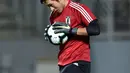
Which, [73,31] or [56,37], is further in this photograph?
[56,37]

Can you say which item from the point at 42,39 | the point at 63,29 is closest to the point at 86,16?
the point at 63,29

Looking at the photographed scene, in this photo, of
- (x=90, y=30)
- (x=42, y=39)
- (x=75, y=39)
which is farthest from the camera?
(x=42, y=39)

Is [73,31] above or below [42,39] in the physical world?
above

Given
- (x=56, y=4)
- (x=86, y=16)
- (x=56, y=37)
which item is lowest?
(x=56, y=37)

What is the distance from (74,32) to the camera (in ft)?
13.0

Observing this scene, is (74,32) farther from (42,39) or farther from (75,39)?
(42,39)

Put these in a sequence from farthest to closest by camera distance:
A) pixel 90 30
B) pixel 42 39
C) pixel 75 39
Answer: pixel 42 39
pixel 75 39
pixel 90 30

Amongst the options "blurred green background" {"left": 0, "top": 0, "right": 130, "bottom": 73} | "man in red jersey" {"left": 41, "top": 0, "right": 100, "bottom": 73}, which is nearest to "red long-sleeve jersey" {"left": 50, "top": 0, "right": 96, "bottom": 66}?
"man in red jersey" {"left": 41, "top": 0, "right": 100, "bottom": 73}

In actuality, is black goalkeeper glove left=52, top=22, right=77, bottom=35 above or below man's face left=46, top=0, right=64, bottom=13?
below

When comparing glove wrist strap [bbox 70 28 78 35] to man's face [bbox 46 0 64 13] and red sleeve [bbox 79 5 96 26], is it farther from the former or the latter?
man's face [bbox 46 0 64 13]

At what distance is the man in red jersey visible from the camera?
3992 mm

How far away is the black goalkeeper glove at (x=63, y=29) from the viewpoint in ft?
13.0

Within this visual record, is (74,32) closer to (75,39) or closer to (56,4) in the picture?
(75,39)

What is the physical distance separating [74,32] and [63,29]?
11cm
